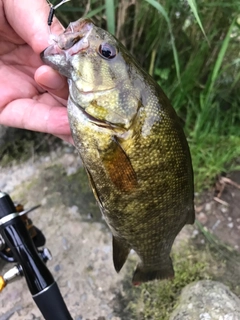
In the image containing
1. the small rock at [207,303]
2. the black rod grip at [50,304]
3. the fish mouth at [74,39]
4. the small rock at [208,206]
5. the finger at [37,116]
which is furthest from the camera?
the small rock at [208,206]

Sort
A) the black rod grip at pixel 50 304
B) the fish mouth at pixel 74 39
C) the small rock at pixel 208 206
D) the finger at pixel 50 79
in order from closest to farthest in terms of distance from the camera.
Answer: the fish mouth at pixel 74 39
the finger at pixel 50 79
the black rod grip at pixel 50 304
the small rock at pixel 208 206

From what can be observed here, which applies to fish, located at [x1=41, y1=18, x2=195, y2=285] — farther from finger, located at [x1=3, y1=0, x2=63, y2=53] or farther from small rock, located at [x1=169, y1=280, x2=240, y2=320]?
small rock, located at [x1=169, y1=280, x2=240, y2=320]

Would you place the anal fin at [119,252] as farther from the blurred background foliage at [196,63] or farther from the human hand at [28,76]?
the blurred background foliage at [196,63]

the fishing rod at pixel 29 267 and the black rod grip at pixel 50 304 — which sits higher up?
the fishing rod at pixel 29 267

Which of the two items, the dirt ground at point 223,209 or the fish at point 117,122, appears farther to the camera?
the dirt ground at point 223,209

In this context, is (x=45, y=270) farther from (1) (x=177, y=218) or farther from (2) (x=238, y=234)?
(2) (x=238, y=234)

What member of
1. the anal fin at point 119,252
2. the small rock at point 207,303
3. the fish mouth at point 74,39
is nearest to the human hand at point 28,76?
the fish mouth at point 74,39

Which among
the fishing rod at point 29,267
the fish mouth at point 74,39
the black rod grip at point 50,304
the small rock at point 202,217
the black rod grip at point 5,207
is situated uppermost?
the fish mouth at point 74,39

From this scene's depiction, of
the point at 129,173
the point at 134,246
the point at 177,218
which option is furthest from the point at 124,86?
the point at 134,246
